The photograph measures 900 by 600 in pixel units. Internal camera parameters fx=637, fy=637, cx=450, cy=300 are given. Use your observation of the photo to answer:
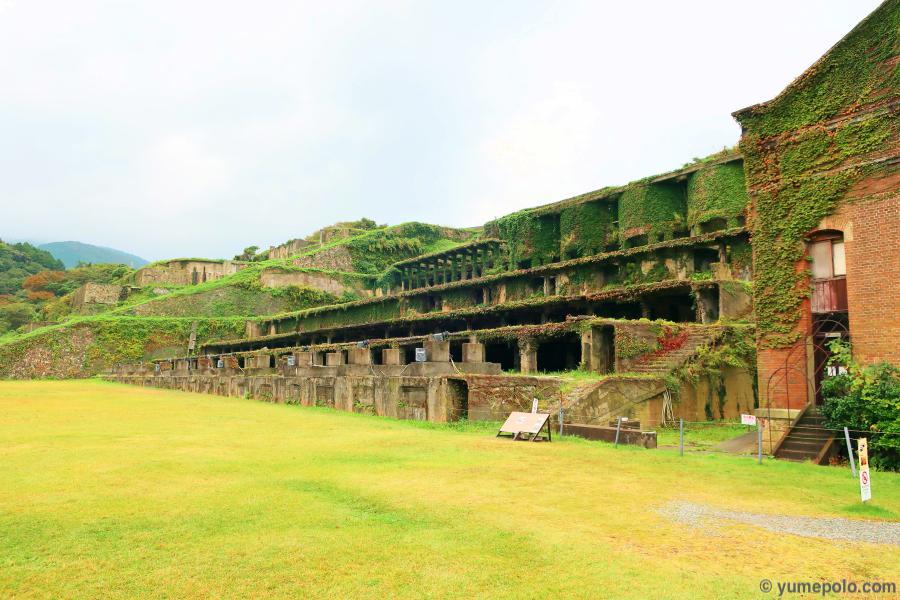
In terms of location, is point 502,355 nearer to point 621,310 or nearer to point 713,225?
point 621,310

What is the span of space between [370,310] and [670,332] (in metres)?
41.2

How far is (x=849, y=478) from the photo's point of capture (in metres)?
11.8

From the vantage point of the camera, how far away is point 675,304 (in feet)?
115

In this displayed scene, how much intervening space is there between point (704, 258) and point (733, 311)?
9339mm

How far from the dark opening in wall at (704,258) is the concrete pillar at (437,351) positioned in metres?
23.1

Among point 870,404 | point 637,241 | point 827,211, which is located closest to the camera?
point 870,404

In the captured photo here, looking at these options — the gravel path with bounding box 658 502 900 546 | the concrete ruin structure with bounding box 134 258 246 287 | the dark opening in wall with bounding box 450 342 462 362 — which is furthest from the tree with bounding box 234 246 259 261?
the gravel path with bounding box 658 502 900 546

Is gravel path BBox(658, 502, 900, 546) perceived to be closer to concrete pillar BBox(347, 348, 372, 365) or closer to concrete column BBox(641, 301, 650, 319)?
concrete pillar BBox(347, 348, 372, 365)

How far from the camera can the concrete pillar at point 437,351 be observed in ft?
69.2

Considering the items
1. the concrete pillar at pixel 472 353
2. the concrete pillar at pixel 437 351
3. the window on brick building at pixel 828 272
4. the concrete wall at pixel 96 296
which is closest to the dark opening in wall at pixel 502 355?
the concrete pillar at pixel 472 353

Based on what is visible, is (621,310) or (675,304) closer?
(675,304)

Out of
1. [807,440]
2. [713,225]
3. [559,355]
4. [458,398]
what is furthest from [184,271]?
[807,440]

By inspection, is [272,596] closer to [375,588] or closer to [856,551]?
[375,588]

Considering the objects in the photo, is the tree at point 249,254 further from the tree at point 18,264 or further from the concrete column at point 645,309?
the concrete column at point 645,309
